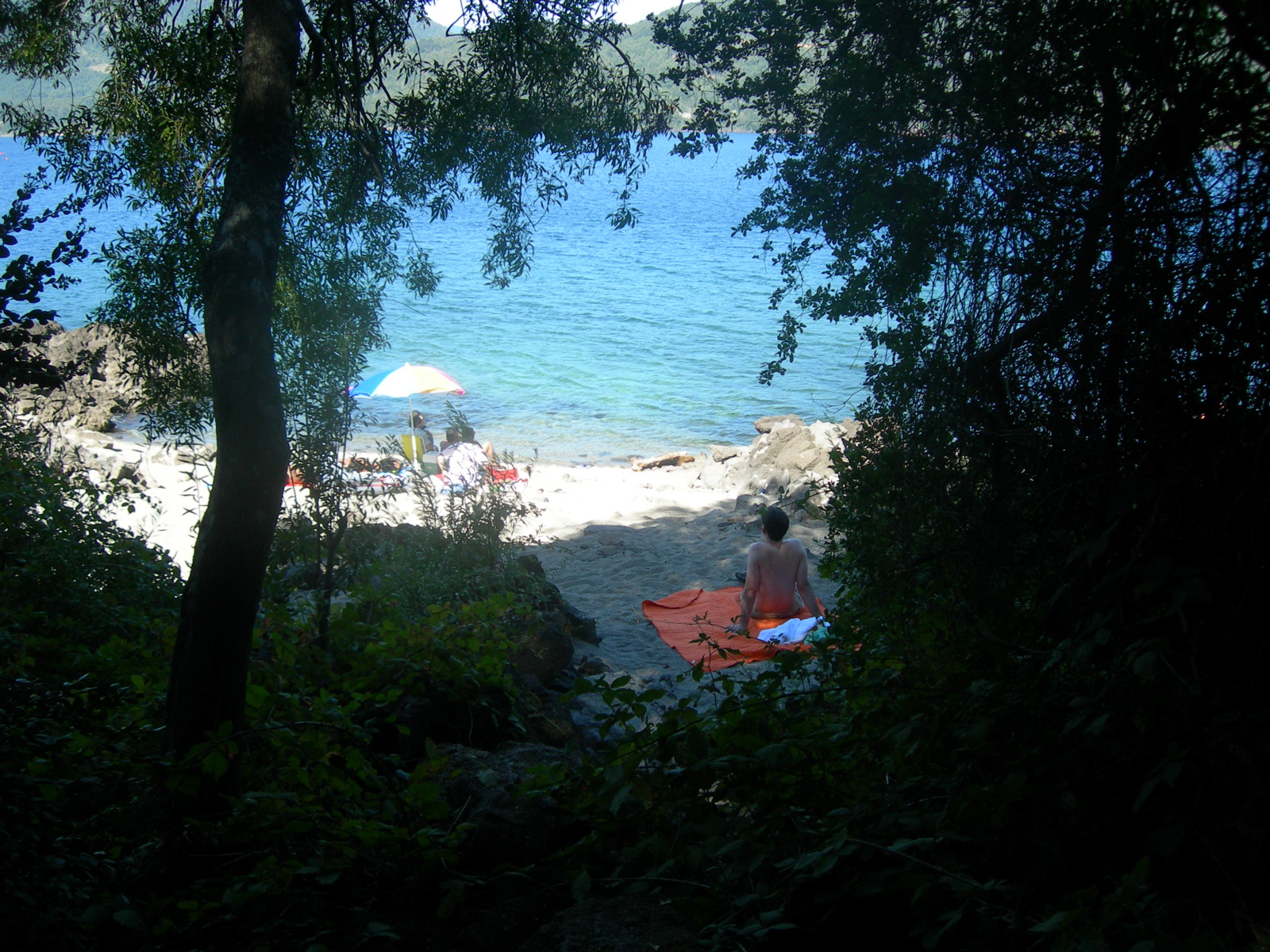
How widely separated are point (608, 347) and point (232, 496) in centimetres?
2514

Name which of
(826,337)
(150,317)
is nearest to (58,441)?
(150,317)

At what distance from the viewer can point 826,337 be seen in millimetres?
28625

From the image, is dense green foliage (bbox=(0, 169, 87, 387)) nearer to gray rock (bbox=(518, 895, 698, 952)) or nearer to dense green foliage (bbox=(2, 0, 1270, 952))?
dense green foliage (bbox=(2, 0, 1270, 952))

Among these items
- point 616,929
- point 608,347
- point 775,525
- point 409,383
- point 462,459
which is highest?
point 608,347

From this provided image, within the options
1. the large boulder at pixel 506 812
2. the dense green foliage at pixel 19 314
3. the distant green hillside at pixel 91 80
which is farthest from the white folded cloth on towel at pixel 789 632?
the dense green foliage at pixel 19 314

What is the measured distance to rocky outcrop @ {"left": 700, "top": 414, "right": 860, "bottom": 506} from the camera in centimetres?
1202

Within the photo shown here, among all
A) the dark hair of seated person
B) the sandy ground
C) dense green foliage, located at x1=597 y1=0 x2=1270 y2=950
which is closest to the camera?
dense green foliage, located at x1=597 y1=0 x2=1270 y2=950

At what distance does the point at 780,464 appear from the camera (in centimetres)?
1316

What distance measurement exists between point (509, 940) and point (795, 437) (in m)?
11.5

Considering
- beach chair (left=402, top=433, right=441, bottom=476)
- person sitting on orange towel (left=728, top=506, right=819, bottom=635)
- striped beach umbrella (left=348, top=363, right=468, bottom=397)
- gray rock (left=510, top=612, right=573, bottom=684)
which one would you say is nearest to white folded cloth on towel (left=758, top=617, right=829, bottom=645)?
person sitting on orange towel (left=728, top=506, right=819, bottom=635)

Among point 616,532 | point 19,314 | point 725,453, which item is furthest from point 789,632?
point 725,453

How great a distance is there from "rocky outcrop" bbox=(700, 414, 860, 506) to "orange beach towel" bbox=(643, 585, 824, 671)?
10.1 feet

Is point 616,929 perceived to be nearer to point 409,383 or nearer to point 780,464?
point 780,464

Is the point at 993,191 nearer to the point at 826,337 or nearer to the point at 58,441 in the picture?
the point at 58,441
